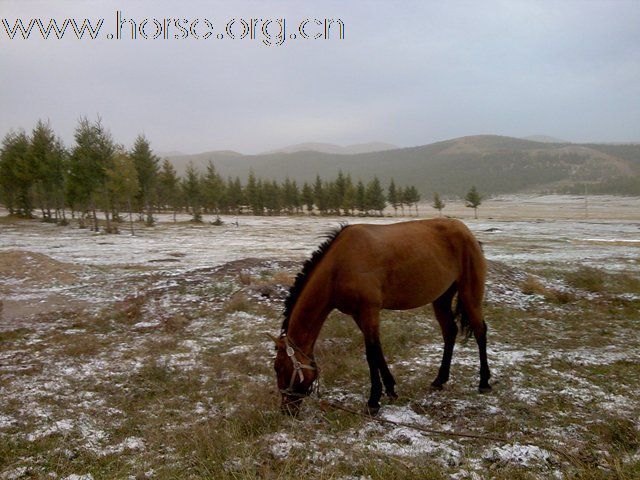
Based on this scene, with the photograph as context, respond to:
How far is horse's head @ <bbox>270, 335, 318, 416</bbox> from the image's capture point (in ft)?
14.1

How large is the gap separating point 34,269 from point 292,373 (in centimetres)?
1437

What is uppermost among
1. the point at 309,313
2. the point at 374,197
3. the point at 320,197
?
the point at 320,197

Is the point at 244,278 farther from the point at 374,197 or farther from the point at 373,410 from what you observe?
the point at 374,197

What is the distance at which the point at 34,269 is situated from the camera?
14.1 m

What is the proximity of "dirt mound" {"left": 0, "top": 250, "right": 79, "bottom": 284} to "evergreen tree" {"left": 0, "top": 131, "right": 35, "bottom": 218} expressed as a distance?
28.7 m

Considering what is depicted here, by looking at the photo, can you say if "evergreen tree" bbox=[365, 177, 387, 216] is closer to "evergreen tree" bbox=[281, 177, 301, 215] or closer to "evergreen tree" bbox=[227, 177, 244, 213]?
"evergreen tree" bbox=[281, 177, 301, 215]

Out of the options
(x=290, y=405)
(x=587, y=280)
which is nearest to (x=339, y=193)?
(x=587, y=280)

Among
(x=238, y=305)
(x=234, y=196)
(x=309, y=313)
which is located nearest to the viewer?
(x=309, y=313)

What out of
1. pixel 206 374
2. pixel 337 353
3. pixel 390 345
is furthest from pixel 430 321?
pixel 206 374

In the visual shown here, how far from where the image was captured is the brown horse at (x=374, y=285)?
4.46 metres

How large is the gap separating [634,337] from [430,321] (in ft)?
12.6

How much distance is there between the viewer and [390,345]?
23.5 feet

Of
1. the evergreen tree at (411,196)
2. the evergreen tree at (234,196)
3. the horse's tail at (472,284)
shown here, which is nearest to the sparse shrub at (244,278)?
the horse's tail at (472,284)

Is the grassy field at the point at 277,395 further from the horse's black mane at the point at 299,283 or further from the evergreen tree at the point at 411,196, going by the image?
the evergreen tree at the point at 411,196
